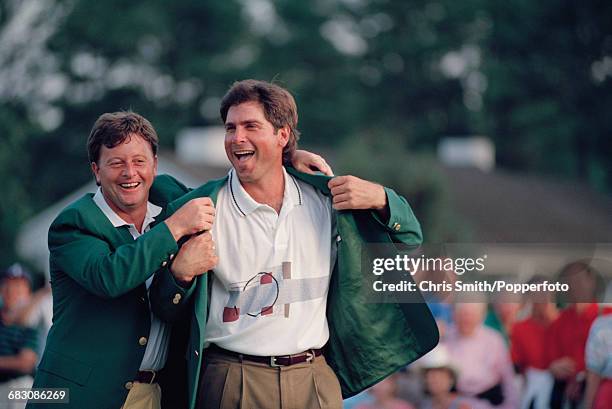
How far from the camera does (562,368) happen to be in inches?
287

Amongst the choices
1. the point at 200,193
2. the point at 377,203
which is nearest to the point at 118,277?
the point at 200,193

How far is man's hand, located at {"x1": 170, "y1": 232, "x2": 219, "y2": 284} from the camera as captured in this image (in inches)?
162

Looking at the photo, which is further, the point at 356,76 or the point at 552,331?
the point at 356,76

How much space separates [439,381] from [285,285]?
334 centimetres

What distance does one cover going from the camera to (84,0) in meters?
41.1

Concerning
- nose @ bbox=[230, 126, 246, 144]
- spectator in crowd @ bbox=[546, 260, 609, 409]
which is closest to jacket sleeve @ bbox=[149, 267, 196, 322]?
nose @ bbox=[230, 126, 246, 144]

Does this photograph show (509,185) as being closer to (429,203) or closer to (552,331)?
(429,203)

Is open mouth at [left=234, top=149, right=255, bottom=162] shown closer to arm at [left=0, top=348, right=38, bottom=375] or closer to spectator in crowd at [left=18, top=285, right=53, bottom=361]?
arm at [left=0, top=348, right=38, bottom=375]

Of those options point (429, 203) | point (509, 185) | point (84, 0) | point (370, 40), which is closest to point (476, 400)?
point (429, 203)

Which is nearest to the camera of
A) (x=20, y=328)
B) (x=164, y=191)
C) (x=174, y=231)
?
(x=174, y=231)

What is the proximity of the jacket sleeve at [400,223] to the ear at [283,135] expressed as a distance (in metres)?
0.52

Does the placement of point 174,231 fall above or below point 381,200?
below

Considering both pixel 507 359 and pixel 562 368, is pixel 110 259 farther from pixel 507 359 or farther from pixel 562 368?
pixel 562 368

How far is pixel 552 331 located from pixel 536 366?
0.34m
